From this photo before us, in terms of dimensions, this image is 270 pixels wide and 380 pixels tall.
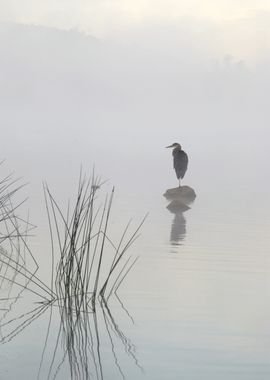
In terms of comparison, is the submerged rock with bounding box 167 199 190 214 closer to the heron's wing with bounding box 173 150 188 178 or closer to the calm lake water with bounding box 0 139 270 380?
the heron's wing with bounding box 173 150 188 178

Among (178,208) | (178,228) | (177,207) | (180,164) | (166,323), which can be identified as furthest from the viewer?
(180,164)

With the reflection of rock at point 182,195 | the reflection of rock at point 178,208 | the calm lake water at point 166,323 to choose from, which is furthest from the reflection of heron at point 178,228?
the reflection of rock at point 182,195

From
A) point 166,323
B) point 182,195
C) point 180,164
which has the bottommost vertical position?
point 166,323

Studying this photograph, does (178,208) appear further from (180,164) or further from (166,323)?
(166,323)

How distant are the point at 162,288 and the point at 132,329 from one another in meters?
1.37

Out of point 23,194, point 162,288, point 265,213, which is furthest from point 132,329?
point 23,194

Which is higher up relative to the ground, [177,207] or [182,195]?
[182,195]

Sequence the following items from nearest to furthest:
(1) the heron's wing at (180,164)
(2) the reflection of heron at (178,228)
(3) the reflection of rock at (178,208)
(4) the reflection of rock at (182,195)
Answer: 1. (2) the reflection of heron at (178,228)
2. (3) the reflection of rock at (178,208)
3. (4) the reflection of rock at (182,195)
4. (1) the heron's wing at (180,164)

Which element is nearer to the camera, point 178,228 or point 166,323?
point 166,323

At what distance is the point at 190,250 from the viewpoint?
899cm

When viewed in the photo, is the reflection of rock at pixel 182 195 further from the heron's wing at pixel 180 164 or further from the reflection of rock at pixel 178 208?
the heron's wing at pixel 180 164

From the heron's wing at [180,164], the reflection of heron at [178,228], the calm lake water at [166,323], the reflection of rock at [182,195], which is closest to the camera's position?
the calm lake water at [166,323]

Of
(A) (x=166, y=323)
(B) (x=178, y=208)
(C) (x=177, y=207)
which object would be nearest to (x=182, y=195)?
(C) (x=177, y=207)

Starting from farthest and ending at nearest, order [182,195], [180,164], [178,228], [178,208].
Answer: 1. [180,164]
2. [182,195]
3. [178,208]
4. [178,228]
